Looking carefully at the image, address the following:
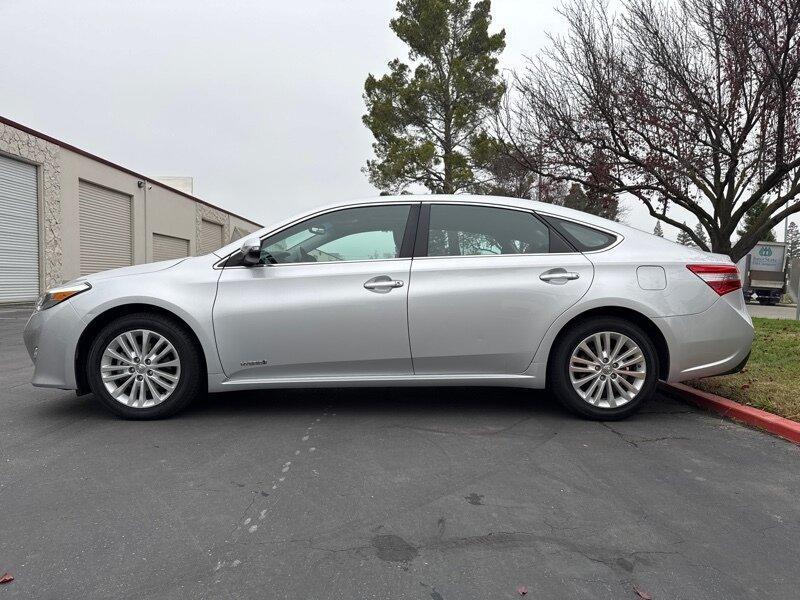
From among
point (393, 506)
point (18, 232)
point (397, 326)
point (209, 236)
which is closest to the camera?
point (393, 506)

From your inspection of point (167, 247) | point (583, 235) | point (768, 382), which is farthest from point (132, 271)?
point (167, 247)

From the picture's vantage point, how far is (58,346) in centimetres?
410

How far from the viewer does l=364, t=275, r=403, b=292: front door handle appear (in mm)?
4121

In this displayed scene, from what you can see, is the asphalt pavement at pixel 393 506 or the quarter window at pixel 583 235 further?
the quarter window at pixel 583 235

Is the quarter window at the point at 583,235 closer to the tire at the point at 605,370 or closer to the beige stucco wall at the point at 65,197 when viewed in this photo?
the tire at the point at 605,370

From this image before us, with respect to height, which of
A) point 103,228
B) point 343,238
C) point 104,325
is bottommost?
point 104,325

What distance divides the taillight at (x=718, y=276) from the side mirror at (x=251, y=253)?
3.09m

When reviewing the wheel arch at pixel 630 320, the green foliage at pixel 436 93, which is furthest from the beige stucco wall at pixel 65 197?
the wheel arch at pixel 630 320

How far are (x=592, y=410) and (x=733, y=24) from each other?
6348mm

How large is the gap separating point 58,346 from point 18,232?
16999 mm

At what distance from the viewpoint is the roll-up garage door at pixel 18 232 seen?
17.4 meters

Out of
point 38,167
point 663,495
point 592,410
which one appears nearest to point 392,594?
point 663,495

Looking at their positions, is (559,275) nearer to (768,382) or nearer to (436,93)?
(768,382)

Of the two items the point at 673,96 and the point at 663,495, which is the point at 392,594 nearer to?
the point at 663,495
